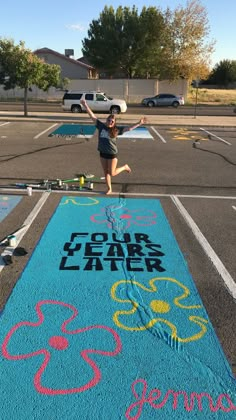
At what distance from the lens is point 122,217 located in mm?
6609

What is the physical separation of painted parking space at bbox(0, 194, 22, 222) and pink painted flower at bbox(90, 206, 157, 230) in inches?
61.3

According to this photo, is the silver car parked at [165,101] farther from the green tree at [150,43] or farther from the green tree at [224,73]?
the green tree at [224,73]

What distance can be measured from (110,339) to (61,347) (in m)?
0.45

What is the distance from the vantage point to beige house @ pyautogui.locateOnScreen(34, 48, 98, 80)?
59.9 m

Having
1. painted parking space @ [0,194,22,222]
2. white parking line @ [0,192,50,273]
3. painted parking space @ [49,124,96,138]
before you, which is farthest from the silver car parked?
painted parking space @ [0,194,22,222]

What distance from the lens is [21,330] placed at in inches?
137

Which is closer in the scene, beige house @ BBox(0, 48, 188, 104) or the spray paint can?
the spray paint can

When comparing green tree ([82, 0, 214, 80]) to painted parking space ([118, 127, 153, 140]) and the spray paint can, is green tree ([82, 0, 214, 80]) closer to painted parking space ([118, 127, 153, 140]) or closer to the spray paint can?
painted parking space ([118, 127, 153, 140])

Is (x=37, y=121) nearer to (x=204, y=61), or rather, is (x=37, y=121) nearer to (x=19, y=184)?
(x=19, y=184)

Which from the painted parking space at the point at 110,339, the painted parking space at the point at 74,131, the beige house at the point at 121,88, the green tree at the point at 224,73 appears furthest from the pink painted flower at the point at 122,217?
the green tree at the point at 224,73

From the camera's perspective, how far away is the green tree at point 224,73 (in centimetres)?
7775

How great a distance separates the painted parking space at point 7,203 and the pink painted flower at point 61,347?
10.3 feet

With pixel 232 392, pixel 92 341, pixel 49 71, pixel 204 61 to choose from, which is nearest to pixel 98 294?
pixel 92 341

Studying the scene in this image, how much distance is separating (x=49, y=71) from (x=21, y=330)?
22690mm
